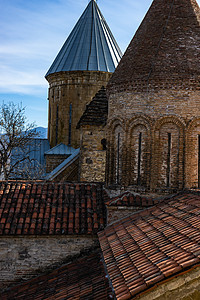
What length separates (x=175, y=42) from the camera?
1091cm

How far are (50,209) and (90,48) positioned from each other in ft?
52.4

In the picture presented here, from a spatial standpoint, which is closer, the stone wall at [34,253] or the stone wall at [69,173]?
the stone wall at [34,253]

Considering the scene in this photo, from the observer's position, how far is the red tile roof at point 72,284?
7316 mm

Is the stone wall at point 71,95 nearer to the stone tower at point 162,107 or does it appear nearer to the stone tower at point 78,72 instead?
the stone tower at point 78,72

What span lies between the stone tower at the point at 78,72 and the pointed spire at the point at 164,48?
11.1m

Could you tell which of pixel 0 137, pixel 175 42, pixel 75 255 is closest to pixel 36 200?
pixel 75 255

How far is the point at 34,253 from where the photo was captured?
33.5 feet

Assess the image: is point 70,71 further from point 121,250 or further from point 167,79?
point 121,250

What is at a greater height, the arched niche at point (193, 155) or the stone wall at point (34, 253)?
the arched niche at point (193, 155)

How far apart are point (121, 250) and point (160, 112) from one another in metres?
4.66

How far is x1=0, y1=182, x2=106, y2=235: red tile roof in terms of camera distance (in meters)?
10.2

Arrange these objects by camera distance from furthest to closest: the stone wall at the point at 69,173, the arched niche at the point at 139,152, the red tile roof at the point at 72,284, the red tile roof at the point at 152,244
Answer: the stone wall at the point at 69,173
the arched niche at the point at 139,152
the red tile roof at the point at 72,284
the red tile roof at the point at 152,244

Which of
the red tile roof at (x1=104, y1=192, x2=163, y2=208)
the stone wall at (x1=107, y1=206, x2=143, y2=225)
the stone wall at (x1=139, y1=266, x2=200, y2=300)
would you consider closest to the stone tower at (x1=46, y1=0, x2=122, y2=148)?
the red tile roof at (x1=104, y1=192, x2=163, y2=208)

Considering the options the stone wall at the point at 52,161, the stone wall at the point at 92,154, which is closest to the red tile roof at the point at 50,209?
the stone wall at the point at 92,154
